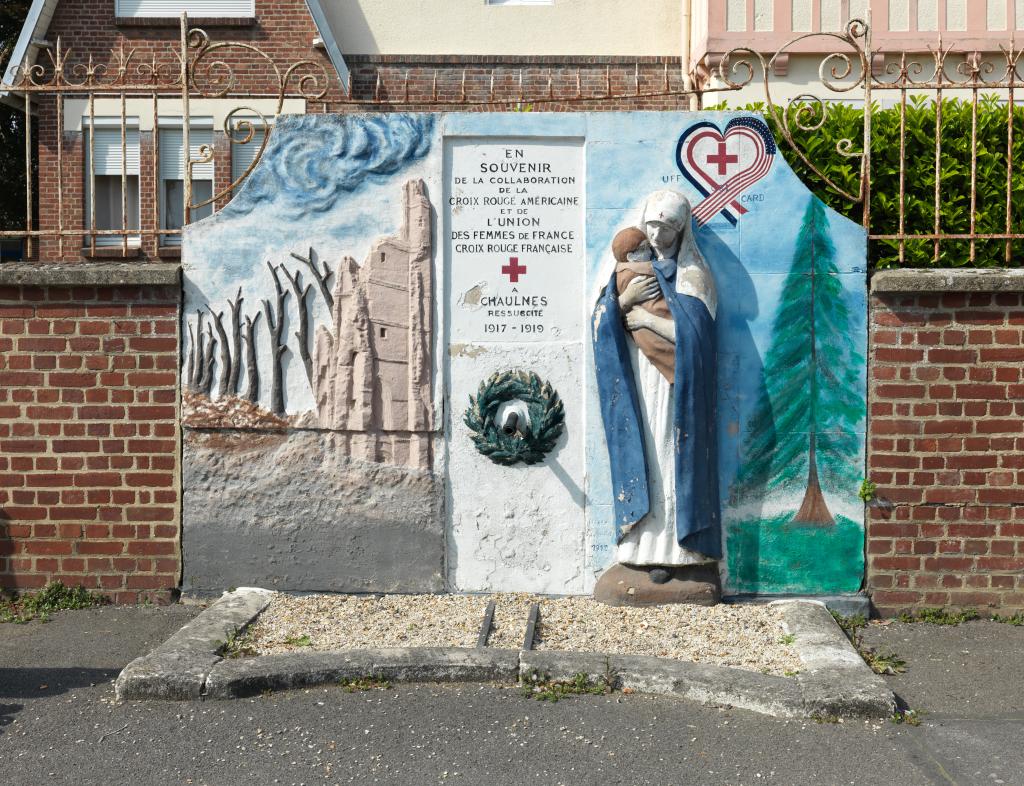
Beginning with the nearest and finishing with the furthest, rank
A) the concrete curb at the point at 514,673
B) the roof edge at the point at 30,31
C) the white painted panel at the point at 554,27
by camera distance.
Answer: the concrete curb at the point at 514,673, the roof edge at the point at 30,31, the white painted panel at the point at 554,27

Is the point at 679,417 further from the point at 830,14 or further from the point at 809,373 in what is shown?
the point at 830,14

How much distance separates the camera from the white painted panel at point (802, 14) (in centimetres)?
1332

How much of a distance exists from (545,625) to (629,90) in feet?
35.5

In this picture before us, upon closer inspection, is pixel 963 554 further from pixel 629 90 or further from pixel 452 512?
pixel 629 90

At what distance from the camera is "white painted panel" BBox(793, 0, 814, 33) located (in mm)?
13320

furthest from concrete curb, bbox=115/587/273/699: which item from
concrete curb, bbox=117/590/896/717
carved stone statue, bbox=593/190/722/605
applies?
carved stone statue, bbox=593/190/722/605

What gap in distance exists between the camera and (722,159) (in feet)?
20.5

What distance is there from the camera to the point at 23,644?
576 centimetres

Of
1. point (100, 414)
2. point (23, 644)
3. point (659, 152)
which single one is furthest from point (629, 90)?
point (23, 644)

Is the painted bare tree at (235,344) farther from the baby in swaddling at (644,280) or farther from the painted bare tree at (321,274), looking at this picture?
the baby in swaddling at (644,280)

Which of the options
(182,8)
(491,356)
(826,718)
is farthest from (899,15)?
(826,718)

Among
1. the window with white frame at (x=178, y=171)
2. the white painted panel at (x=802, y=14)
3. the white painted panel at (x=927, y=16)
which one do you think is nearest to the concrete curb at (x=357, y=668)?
the window with white frame at (x=178, y=171)

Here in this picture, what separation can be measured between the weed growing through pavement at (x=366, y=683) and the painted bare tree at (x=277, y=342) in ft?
5.98

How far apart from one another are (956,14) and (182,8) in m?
9.66
